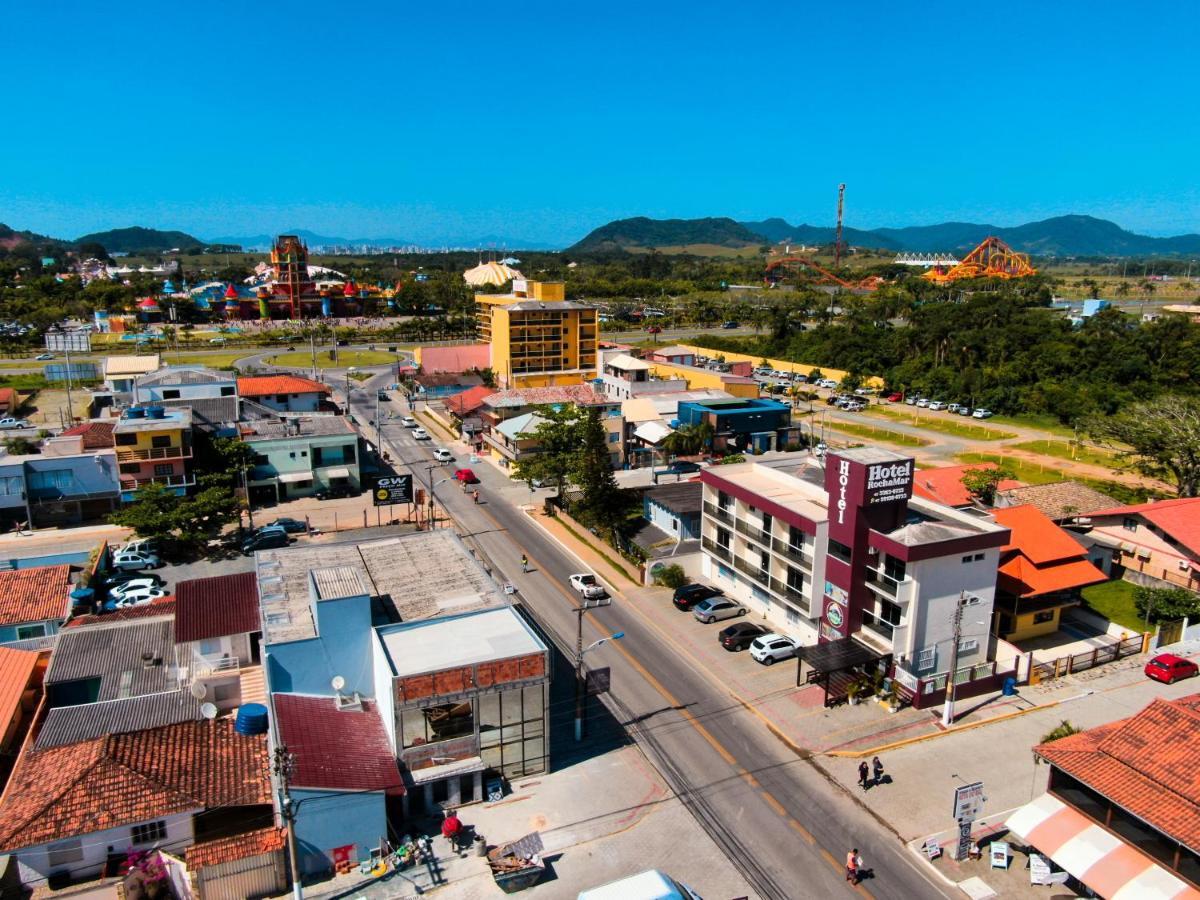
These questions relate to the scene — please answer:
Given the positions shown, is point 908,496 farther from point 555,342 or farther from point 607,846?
point 555,342

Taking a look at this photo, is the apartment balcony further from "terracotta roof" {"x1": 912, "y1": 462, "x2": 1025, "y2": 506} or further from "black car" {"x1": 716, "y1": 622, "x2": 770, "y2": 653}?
"terracotta roof" {"x1": 912, "y1": 462, "x2": 1025, "y2": 506}

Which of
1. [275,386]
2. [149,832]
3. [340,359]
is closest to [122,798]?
[149,832]

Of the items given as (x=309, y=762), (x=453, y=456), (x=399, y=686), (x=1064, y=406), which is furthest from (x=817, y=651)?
(x=1064, y=406)

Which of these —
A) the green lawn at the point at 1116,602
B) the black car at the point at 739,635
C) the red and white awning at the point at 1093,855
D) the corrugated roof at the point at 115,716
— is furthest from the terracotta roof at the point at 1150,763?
the corrugated roof at the point at 115,716

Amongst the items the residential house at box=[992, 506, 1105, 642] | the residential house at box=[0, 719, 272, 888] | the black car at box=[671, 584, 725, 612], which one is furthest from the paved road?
the residential house at box=[992, 506, 1105, 642]

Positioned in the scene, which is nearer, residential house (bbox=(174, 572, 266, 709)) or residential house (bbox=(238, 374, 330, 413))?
residential house (bbox=(174, 572, 266, 709))

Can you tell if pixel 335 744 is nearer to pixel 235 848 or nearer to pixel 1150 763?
pixel 235 848

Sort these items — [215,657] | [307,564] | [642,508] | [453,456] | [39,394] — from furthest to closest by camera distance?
[39,394] → [453,456] → [642,508] → [307,564] → [215,657]

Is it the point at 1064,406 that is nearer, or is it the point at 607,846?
the point at 607,846
